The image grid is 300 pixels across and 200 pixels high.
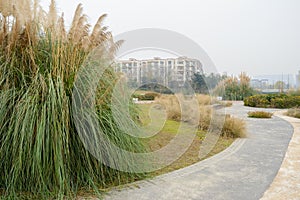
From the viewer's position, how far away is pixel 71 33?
2.85 m

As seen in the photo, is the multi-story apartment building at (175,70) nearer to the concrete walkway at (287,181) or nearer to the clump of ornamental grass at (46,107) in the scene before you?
the concrete walkway at (287,181)

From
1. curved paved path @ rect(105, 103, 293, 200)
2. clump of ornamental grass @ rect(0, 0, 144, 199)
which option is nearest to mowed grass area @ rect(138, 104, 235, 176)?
curved paved path @ rect(105, 103, 293, 200)

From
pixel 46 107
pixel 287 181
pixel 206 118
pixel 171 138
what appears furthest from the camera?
pixel 206 118

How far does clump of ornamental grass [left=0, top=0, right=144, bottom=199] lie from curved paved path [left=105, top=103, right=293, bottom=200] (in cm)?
34

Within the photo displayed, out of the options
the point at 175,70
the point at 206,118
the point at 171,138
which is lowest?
the point at 171,138

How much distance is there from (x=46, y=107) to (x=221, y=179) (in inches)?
87.1

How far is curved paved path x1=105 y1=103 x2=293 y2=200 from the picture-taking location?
250cm

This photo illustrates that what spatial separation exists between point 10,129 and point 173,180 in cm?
186

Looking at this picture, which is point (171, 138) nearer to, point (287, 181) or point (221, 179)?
point (221, 179)

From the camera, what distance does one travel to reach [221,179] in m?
3.01

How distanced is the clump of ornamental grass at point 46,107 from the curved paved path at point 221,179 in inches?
13.3

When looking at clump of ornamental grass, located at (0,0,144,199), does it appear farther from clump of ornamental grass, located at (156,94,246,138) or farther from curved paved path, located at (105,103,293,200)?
clump of ornamental grass, located at (156,94,246,138)

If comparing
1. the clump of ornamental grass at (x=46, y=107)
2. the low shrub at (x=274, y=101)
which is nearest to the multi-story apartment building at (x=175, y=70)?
the clump of ornamental grass at (x=46, y=107)

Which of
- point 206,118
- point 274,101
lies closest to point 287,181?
point 206,118
